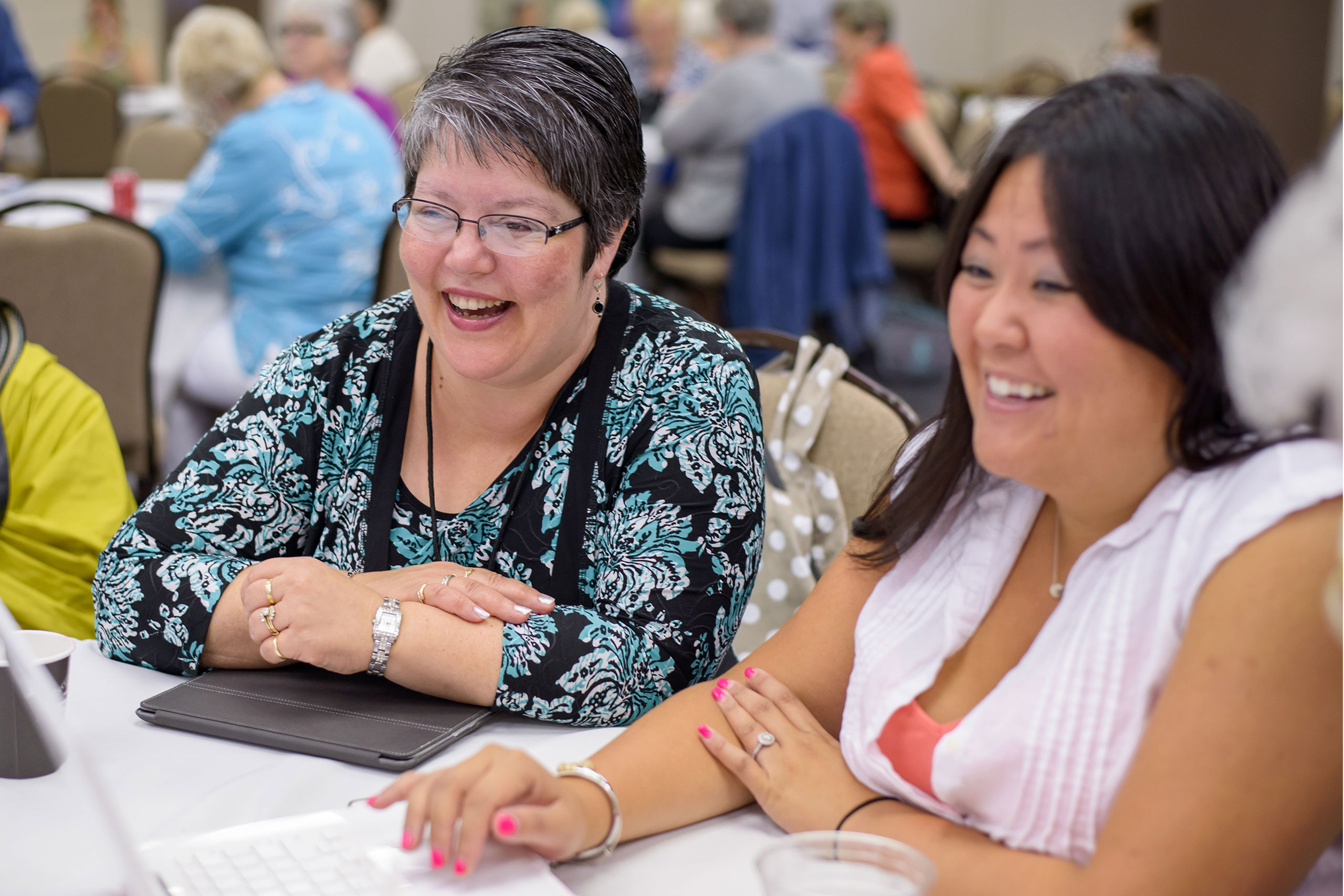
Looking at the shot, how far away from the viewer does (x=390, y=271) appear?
10.1 ft

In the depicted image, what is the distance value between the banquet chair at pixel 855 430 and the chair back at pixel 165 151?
14.3ft

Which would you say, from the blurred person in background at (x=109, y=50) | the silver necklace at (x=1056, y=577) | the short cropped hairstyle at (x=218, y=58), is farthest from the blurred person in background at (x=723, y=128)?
the blurred person in background at (x=109, y=50)

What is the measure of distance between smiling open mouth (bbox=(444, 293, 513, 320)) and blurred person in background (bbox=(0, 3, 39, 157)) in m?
5.23

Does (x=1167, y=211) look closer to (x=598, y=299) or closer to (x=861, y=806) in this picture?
(x=861, y=806)

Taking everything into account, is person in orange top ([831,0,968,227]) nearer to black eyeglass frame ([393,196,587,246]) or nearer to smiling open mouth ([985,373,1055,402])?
black eyeglass frame ([393,196,587,246])

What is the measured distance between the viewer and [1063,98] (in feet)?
3.41

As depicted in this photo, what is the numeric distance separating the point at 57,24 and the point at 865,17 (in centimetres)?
793

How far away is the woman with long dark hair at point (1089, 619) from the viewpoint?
3.05 feet

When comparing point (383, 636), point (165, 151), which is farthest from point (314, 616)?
point (165, 151)

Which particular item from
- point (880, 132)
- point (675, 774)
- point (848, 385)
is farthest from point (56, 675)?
point (880, 132)

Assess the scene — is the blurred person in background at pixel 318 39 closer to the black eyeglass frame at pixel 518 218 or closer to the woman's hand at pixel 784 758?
the black eyeglass frame at pixel 518 218

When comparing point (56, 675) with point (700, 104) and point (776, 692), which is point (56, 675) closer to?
point (776, 692)

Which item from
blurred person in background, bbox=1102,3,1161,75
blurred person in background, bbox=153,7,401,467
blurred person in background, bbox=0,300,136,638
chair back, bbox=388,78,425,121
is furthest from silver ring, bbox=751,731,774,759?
blurred person in background, bbox=1102,3,1161,75

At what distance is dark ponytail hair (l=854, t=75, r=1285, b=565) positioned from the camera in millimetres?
958
